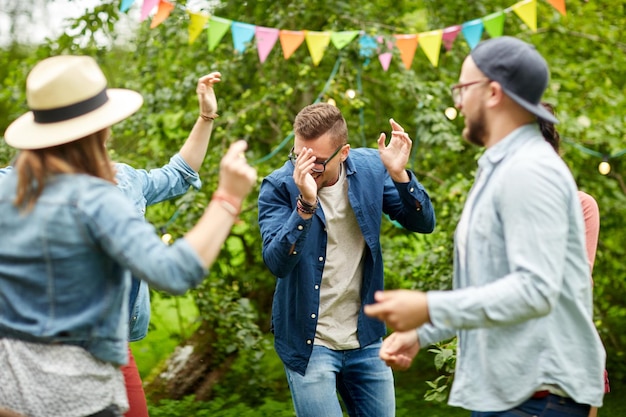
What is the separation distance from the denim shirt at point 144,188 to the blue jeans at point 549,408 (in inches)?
60.2

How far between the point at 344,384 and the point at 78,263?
158cm

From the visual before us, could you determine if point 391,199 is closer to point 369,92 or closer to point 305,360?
point 305,360

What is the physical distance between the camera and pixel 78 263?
6.69 ft

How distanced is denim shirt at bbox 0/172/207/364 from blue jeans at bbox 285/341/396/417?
1.16 meters

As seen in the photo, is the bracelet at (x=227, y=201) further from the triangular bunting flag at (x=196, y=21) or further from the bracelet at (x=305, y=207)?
the triangular bunting flag at (x=196, y=21)

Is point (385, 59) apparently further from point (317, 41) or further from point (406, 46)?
point (317, 41)

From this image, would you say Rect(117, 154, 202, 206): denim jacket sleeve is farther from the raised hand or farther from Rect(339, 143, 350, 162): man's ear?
the raised hand

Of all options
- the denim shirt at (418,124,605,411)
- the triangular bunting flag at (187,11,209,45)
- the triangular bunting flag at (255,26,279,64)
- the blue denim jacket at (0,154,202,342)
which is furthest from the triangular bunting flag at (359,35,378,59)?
the denim shirt at (418,124,605,411)

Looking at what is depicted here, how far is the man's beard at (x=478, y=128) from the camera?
2.24 metres

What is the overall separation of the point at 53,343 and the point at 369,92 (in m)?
4.78

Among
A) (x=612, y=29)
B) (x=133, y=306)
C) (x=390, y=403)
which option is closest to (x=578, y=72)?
(x=612, y=29)

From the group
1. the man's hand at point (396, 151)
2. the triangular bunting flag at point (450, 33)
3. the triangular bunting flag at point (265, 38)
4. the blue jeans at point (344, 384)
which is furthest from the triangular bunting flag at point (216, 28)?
the blue jeans at point (344, 384)

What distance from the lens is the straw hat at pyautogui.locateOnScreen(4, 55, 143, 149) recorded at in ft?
6.86

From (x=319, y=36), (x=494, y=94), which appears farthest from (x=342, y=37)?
(x=494, y=94)
